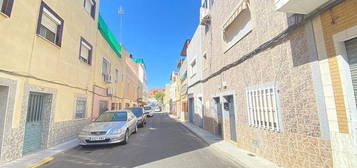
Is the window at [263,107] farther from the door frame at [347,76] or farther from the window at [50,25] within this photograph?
the window at [50,25]

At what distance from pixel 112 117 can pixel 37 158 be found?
11.2 ft

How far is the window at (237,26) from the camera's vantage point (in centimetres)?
605

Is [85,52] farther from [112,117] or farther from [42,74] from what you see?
[112,117]

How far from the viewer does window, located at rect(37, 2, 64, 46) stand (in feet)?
19.6

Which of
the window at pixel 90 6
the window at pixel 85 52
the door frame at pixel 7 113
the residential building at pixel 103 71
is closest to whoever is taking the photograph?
the door frame at pixel 7 113

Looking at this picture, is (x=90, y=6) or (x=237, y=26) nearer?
(x=237, y=26)

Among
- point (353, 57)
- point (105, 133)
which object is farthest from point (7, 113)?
point (353, 57)

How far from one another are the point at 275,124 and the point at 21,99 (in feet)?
25.8

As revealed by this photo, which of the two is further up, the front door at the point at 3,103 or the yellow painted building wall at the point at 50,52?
the yellow painted building wall at the point at 50,52

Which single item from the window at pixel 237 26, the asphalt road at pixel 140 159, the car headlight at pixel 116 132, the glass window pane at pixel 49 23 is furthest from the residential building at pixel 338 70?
the glass window pane at pixel 49 23

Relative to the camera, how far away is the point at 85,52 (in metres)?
9.51

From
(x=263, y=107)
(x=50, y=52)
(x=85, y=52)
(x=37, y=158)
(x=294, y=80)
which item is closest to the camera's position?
(x=294, y=80)

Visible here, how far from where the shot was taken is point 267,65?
15.6 ft

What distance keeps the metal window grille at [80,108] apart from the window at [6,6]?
4.86 meters
